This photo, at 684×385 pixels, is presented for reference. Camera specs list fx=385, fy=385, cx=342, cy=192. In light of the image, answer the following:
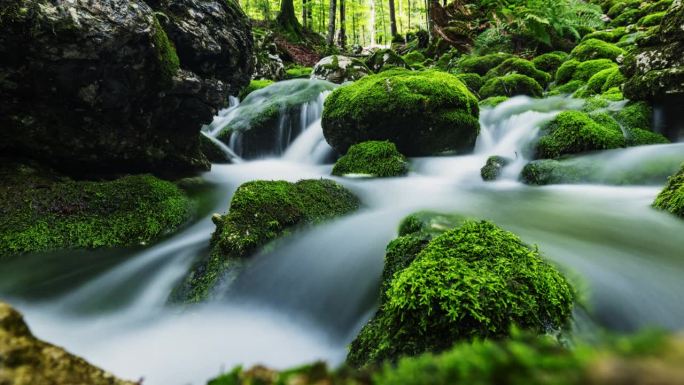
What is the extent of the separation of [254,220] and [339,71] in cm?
1229

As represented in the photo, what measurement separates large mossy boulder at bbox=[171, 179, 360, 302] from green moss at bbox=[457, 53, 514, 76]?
12894 mm

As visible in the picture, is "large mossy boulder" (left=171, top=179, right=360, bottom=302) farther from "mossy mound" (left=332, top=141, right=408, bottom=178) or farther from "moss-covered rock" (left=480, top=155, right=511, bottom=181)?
"moss-covered rock" (left=480, top=155, right=511, bottom=181)

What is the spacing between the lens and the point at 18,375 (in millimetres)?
917

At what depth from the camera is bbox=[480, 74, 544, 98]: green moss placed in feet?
41.3

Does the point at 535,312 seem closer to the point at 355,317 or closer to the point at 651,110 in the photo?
the point at 355,317

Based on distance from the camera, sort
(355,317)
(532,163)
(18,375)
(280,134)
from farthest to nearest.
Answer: (280,134), (532,163), (355,317), (18,375)

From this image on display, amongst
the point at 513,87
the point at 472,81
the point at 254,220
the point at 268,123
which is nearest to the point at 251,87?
the point at 268,123

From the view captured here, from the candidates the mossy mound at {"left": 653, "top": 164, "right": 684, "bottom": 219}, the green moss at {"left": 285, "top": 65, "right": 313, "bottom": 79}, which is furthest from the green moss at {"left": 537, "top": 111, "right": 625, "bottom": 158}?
the green moss at {"left": 285, "top": 65, "right": 313, "bottom": 79}

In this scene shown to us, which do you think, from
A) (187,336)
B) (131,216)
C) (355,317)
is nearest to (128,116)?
(131,216)

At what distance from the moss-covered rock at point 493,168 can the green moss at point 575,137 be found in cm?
76

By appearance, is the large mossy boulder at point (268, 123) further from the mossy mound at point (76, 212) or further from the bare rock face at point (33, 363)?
the bare rock face at point (33, 363)

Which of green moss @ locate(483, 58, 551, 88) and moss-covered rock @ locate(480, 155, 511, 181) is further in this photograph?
green moss @ locate(483, 58, 551, 88)

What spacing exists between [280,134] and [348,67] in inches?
245

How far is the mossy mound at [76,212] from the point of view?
4.95m
